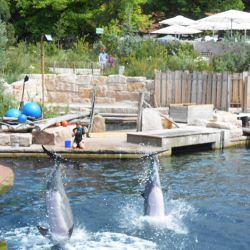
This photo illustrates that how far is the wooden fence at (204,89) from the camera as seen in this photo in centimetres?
2141

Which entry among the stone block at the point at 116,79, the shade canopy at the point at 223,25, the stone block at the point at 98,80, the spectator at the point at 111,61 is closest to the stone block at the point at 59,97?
the stone block at the point at 98,80

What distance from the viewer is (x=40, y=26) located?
35.4 metres

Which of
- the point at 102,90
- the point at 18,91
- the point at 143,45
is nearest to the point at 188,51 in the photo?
the point at 143,45

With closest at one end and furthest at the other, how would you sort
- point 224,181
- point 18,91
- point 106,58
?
point 224,181, point 18,91, point 106,58

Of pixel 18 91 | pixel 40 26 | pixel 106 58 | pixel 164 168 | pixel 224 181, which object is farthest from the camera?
pixel 40 26

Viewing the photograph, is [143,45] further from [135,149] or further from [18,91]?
[135,149]

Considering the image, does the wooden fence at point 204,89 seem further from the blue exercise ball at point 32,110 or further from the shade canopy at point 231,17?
the shade canopy at point 231,17

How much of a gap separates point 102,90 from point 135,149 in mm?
8714

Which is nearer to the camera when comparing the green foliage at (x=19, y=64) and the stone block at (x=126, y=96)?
the green foliage at (x=19, y=64)

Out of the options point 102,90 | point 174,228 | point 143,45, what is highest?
point 143,45

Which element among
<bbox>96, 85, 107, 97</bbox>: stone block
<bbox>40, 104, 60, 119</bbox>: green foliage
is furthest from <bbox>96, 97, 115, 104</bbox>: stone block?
<bbox>40, 104, 60, 119</bbox>: green foliage

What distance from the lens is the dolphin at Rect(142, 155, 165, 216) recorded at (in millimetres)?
10250

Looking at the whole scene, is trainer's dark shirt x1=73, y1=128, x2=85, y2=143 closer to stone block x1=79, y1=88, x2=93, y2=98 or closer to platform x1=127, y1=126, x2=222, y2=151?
platform x1=127, y1=126, x2=222, y2=151

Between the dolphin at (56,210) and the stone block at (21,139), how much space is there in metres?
7.13
